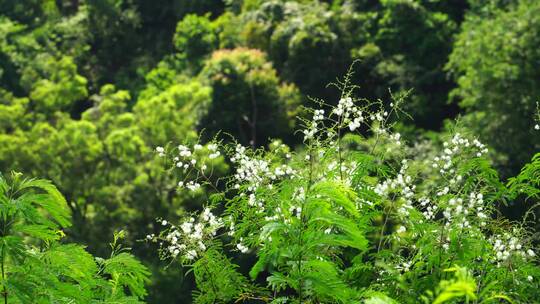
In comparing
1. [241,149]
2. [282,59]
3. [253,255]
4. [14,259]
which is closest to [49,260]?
[14,259]

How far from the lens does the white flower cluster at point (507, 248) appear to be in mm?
4766

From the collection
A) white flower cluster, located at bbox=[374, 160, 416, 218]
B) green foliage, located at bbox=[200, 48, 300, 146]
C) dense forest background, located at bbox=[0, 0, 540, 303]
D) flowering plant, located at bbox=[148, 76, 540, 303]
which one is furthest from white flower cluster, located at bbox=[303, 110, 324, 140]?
green foliage, located at bbox=[200, 48, 300, 146]

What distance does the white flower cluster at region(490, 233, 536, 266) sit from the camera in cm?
477

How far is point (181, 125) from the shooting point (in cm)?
1988

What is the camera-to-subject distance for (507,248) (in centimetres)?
504

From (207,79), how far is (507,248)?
58.2 ft

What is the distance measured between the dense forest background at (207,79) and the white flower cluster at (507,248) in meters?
9.29

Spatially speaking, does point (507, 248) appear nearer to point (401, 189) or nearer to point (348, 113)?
point (401, 189)

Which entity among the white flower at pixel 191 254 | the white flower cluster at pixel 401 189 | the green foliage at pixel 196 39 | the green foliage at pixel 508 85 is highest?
the white flower cluster at pixel 401 189

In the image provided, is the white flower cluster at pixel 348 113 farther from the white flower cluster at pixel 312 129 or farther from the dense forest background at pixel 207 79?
the dense forest background at pixel 207 79

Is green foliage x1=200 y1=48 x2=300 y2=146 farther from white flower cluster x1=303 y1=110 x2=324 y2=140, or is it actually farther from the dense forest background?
white flower cluster x1=303 y1=110 x2=324 y2=140

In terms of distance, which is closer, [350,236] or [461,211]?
[350,236]

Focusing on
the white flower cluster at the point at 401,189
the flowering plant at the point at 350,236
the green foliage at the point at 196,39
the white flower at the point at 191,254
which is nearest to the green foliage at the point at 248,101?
the green foliage at the point at 196,39

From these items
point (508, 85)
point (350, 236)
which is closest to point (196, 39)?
point (508, 85)
